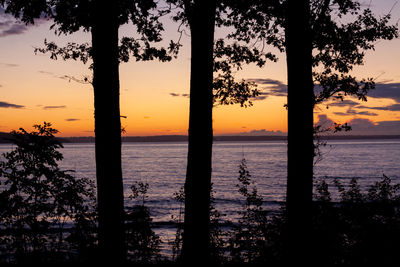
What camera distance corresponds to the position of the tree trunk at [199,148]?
8.10 meters

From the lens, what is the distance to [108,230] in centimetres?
689

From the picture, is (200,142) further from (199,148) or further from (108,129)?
(108,129)

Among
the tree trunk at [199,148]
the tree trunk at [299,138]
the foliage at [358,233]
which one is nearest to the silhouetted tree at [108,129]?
the tree trunk at [199,148]

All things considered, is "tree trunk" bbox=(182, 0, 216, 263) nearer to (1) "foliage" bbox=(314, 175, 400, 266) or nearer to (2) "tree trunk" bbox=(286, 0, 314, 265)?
(2) "tree trunk" bbox=(286, 0, 314, 265)

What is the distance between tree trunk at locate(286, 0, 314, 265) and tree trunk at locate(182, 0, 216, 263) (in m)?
1.92

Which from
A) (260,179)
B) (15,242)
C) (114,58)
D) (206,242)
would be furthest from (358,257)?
(260,179)

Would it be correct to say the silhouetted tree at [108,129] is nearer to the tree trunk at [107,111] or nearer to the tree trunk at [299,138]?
the tree trunk at [107,111]

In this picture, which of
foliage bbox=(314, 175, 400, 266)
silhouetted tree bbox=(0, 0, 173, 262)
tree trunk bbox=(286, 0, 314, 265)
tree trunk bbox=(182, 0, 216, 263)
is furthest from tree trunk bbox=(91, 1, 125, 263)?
foliage bbox=(314, 175, 400, 266)

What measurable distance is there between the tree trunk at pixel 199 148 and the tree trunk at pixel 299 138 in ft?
6.28

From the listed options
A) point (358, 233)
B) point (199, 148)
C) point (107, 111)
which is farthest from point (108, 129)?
point (358, 233)

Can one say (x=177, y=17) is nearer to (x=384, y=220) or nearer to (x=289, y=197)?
(x=289, y=197)

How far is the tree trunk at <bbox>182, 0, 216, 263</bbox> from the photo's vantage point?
8.10m

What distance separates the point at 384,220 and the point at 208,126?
20.7 feet

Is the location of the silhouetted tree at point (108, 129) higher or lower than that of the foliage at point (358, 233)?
higher
